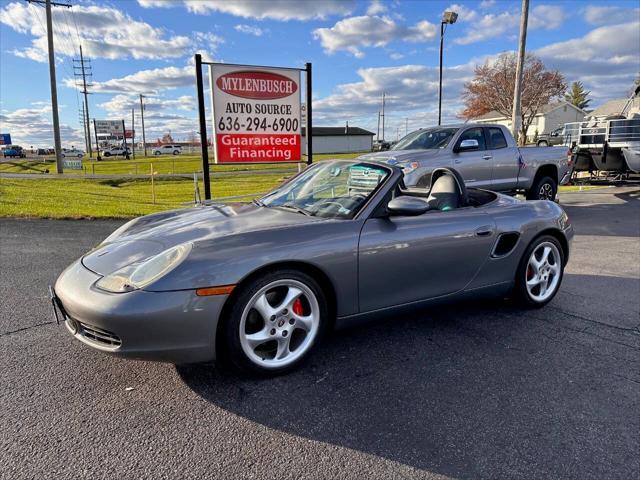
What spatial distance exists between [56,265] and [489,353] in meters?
4.83

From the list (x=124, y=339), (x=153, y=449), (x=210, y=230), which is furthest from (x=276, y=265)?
(x=153, y=449)

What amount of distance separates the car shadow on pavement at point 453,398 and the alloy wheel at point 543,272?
1.72 feet

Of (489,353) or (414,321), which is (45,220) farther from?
(489,353)

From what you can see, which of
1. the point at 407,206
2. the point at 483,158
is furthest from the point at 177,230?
the point at 483,158

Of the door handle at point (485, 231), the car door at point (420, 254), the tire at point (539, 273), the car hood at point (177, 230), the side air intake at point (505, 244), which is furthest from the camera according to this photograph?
the tire at point (539, 273)

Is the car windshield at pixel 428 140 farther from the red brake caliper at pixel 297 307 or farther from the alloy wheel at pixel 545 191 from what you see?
the red brake caliper at pixel 297 307

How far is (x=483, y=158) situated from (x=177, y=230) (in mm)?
7315

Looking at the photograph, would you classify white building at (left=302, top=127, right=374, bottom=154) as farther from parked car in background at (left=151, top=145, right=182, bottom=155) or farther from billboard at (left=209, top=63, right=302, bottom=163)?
billboard at (left=209, top=63, right=302, bottom=163)

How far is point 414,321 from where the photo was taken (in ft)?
12.4

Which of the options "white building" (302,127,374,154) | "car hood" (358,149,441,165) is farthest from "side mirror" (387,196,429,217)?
"white building" (302,127,374,154)

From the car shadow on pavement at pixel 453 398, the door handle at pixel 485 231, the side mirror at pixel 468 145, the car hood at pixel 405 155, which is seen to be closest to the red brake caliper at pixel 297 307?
the car shadow on pavement at pixel 453 398

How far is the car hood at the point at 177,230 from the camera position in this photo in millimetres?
2822

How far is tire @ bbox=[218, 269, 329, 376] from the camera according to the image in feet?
8.50

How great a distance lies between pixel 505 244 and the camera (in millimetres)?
3758
